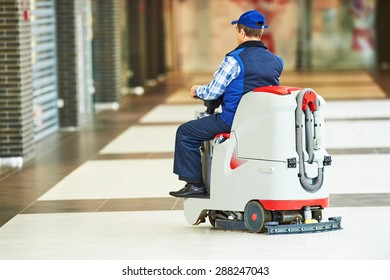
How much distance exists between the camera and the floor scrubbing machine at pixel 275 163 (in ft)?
27.6

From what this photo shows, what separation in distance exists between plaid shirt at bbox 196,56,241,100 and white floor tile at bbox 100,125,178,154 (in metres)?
5.98

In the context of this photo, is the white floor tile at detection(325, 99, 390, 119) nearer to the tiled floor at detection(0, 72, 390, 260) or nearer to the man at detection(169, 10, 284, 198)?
the tiled floor at detection(0, 72, 390, 260)

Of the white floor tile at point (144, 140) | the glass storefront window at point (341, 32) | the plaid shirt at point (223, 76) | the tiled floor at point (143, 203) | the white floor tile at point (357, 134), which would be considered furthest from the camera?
the glass storefront window at point (341, 32)

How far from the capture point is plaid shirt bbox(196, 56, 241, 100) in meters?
8.77

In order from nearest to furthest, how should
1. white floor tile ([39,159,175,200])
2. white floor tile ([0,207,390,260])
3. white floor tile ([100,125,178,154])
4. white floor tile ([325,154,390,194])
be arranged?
white floor tile ([0,207,390,260]) < white floor tile ([325,154,390,194]) < white floor tile ([39,159,175,200]) < white floor tile ([100,125,178,154])

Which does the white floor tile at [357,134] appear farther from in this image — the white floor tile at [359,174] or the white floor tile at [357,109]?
the white floor tile at [359,174]

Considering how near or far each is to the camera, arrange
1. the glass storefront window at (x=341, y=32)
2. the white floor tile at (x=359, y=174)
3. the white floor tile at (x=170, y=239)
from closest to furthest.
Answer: the white floor tile at (x=170, y=239)
the white floor tile at (x=359, y=174)
the glass storefront window at (x=341, y=32)

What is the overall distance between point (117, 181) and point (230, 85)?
11.7ft

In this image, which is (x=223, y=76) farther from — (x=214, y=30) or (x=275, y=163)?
(x=214, y=30)

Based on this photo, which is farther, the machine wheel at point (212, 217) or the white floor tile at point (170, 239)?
the machine wheel at point (212, 217)

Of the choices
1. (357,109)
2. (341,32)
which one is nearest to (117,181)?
(357,109)

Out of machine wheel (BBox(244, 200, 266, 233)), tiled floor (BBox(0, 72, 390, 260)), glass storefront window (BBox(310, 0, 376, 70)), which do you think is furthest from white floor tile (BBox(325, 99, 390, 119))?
glass storefront window (BBox(310, 0, 376, 70))

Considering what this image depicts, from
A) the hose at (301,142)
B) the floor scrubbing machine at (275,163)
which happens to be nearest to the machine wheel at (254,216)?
the floor scrubbing machine at (275,163)

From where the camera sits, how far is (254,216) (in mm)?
8625
